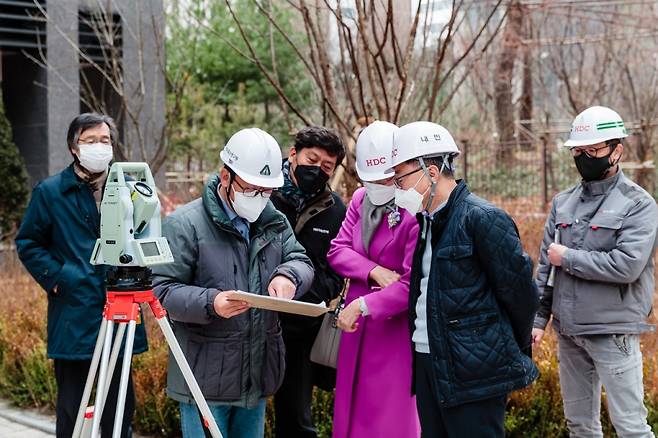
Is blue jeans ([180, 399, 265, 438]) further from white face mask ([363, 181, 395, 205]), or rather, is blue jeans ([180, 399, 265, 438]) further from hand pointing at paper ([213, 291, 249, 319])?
white face mask ([363, 181, 395, 205])

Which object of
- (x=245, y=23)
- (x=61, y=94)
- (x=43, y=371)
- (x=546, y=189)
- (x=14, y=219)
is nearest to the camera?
(x=43, y=371)

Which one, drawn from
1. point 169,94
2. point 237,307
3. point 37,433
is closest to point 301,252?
point 237,307

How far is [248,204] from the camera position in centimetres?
349

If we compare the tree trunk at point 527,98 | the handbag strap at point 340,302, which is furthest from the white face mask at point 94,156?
the tree trunk at point 527,98

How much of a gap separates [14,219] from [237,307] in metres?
8.99

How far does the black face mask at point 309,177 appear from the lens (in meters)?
4.12

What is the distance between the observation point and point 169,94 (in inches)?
808

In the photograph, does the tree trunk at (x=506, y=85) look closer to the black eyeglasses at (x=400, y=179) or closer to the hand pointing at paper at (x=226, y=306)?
the black eyeglasses at (x=400, y=179)

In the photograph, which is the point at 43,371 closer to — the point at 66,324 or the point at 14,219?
the point at 66,324

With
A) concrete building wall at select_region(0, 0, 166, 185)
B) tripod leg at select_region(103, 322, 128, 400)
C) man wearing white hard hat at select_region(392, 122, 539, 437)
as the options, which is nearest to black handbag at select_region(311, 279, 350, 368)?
man wearing white hard hat at select_region(392, 122, 539, 437)

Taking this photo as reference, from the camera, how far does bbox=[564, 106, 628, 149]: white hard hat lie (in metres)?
4.07

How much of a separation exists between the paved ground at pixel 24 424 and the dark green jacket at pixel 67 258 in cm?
184

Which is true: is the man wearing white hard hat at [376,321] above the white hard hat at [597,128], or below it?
below

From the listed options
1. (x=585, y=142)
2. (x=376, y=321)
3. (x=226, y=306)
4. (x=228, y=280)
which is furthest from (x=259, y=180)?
(x=585, y=142)
